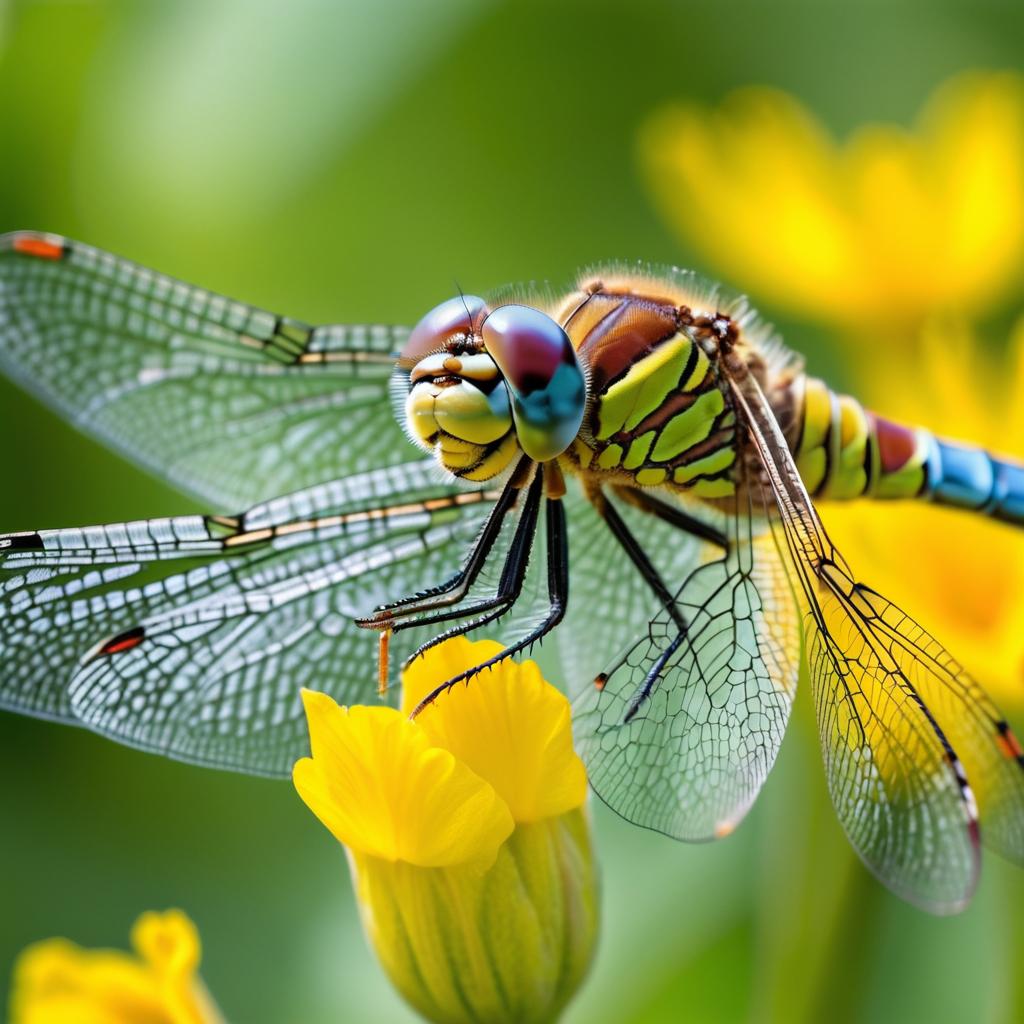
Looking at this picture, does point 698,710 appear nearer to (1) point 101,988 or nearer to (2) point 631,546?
(2) point 631,546

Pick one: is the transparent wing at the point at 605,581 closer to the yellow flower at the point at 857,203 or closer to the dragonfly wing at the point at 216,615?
the dragonfly wing at the point at 216,615

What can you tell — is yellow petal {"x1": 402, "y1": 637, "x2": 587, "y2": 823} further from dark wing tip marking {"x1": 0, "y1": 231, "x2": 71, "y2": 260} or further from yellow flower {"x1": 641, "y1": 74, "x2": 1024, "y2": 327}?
yellow flower {"x1": 641, "y1": 74, "x2": 1024, "y2": 327}

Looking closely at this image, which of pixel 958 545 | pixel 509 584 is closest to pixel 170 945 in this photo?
pixel 509 584

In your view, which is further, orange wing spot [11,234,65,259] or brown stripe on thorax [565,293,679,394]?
orange wing spot [11,234,65,259]

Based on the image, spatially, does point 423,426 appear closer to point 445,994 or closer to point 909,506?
point 445,994

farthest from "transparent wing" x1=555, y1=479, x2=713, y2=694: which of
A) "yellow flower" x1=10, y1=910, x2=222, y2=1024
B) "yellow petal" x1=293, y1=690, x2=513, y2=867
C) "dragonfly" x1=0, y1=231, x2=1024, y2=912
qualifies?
"yellow flower" x1=10, y1=910, x2=222, y2=1024

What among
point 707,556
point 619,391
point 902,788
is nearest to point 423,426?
point 619,391
